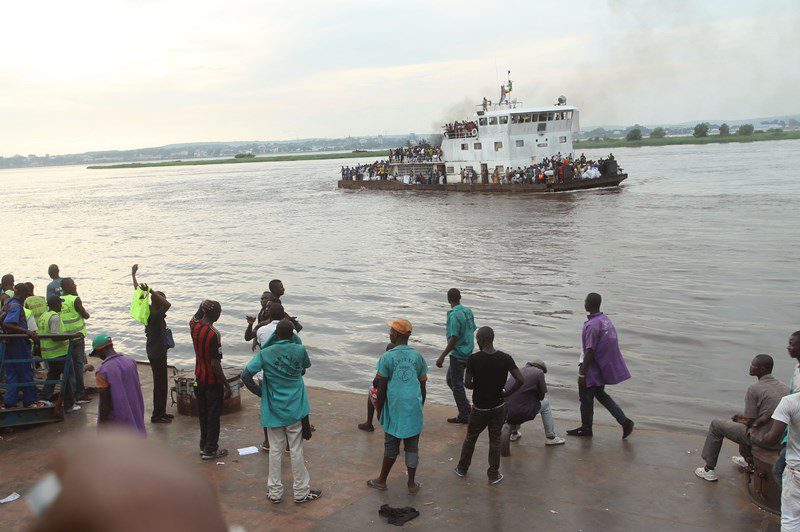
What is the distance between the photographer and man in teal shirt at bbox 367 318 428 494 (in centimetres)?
689

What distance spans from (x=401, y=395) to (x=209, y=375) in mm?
2336

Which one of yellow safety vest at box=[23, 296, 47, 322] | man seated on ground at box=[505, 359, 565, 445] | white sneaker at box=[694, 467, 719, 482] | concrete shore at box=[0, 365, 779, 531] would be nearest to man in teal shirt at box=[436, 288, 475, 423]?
concrete shore at box=[0, 365, 779, 531]

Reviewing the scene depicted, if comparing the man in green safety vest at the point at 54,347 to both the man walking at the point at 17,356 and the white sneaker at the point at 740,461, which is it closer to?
the man walking at the point at 17,356

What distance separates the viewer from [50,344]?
30.8 feet

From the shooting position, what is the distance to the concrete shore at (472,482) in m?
6.46

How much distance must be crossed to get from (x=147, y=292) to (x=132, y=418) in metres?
2.95

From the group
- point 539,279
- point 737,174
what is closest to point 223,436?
point 539,279

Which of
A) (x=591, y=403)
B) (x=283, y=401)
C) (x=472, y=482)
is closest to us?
(x=283, y=401)

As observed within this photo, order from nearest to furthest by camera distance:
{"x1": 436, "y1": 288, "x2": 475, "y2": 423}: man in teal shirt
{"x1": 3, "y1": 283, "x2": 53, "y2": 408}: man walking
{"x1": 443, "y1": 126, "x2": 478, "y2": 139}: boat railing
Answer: {"x1": 436, "y1": 288, "x2": 475, "y2": 423}: man in teal shirt, {"x1": 3, "y1": 283, "x2": 53, "y2": 408}: man walking, {"x1": 443, "y1": 126, "x2": 478, "y2": 139}: boat railing

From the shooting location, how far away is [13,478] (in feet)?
25.1

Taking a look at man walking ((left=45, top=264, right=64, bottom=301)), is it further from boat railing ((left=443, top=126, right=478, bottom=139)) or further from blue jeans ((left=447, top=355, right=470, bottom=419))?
boat railing ((left=443, top=126, right=478, bottom=139))

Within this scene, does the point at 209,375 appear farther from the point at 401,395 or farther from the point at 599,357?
the point at 599,357

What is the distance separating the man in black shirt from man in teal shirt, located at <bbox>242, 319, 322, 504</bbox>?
5.85 feet

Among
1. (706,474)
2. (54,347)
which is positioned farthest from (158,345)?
(706,474)
